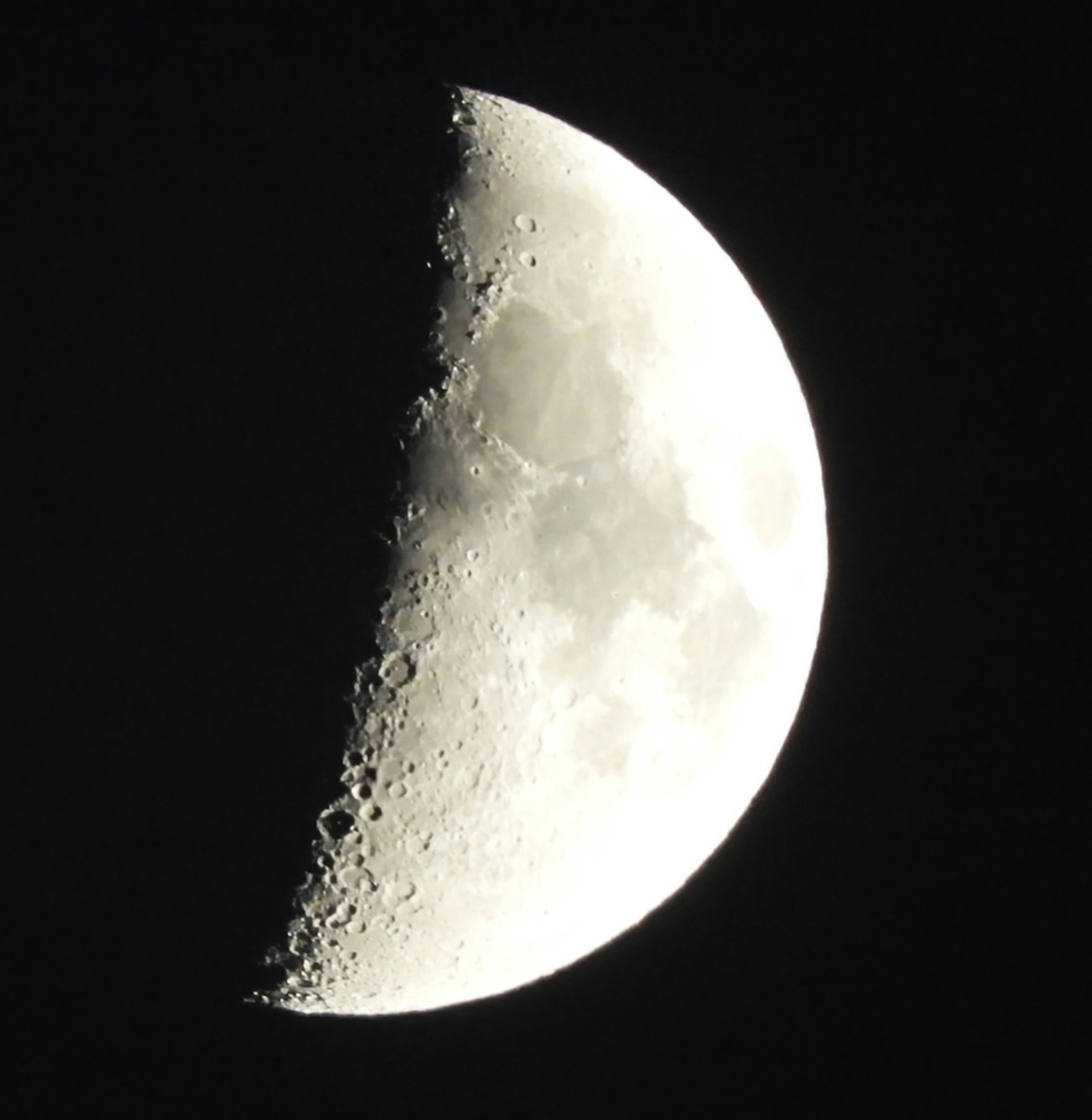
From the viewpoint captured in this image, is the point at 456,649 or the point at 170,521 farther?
the point at 456,649

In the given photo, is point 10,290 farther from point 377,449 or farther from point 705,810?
point 705,810

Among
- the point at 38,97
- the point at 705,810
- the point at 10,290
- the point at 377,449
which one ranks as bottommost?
the point at 705,810

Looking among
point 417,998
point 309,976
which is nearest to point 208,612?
point 309,976

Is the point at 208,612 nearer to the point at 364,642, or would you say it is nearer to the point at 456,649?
the point at 364,642

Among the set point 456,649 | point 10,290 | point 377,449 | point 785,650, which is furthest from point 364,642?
point 785,650

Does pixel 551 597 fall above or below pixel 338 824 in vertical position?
above

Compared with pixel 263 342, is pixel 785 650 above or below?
below

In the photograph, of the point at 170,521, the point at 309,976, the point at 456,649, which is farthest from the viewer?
the point at 309,976

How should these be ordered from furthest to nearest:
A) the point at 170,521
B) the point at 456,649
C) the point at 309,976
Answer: the point at 309,976 < the point at 456,649 < the point at 170,521
